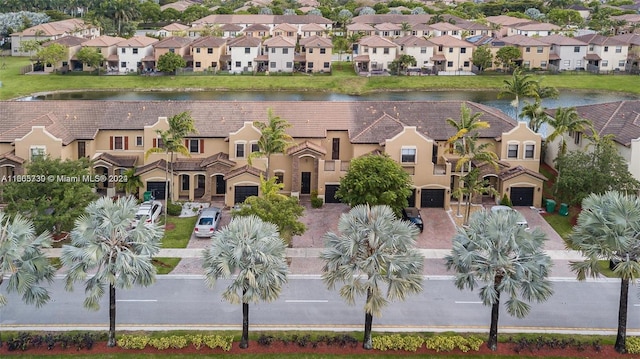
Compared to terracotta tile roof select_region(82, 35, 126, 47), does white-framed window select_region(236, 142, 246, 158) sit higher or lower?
lower

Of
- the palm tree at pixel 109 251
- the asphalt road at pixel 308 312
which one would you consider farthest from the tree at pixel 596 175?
the palm tree at pixel 109 251

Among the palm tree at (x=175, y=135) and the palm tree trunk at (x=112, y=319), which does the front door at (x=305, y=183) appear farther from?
the palm tree trunk at (x=112, y=319)

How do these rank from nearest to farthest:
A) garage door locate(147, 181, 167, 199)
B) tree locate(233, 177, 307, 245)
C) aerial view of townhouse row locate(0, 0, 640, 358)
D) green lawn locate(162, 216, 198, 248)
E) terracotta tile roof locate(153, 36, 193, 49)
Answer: aerial view of townhouse row locate(0, 0, 640, 358), tree locate(233, 177, 307, 245), green lawn locate(162, 216, 198, 248), garage door locate(147, 181, 167, 199), terracotta tile roof locate(153, 36, 193, 49)

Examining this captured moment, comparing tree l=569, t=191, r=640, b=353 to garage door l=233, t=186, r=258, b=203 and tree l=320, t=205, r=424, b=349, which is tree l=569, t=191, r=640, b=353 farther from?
garage door l=233, t=186, r=258, b=203

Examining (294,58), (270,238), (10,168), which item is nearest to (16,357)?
(270,238)

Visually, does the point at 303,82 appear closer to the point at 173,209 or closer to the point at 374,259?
the point at 173,209

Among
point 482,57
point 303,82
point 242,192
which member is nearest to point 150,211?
point 242,192

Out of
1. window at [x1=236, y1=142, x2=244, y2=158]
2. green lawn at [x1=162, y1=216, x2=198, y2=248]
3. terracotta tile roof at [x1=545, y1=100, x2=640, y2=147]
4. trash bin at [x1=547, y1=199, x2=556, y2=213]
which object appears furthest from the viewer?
window at [x1=236, y1=142, x2=244, y2=158]

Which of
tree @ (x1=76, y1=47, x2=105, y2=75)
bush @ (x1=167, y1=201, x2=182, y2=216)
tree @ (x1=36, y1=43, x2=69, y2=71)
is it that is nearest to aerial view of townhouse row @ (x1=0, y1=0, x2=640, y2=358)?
bush @ (x1=167, y1=201, x2=182, y2=216)
